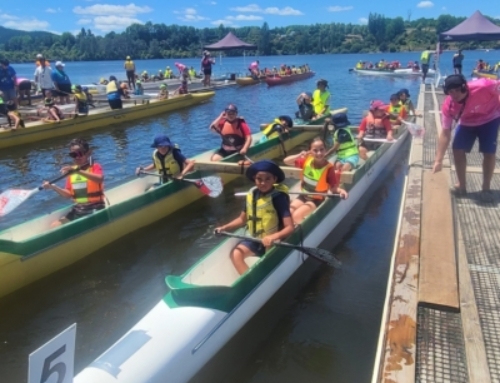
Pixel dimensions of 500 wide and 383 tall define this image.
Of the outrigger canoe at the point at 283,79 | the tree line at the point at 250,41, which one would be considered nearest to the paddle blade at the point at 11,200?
the outrigger canoe at the point at 283,79

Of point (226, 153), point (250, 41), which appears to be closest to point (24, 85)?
point (226, 153)

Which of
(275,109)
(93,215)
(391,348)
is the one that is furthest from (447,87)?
(275,109)

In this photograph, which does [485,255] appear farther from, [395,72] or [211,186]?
[395,72]

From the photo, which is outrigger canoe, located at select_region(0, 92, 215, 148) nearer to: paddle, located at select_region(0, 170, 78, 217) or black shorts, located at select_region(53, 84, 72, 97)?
black shorts, located at select_region(53, 84, 72, 97)

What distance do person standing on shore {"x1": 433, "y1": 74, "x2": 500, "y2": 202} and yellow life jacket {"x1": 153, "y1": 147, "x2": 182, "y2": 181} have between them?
4356mm

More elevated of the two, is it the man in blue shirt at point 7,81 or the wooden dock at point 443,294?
the man in blue shirt at point 7,81

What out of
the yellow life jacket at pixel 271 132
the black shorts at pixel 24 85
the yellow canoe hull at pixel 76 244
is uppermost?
the black shorts at pixel 24 85

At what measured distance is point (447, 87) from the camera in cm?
532

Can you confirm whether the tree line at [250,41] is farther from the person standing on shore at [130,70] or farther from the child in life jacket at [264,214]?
the child in life jacket at [264,214]

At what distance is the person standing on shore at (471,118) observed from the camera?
213 inches

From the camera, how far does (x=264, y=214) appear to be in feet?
16.7

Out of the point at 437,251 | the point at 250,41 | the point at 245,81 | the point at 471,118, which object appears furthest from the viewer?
the point at 250,41

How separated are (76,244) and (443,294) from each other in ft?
15.8

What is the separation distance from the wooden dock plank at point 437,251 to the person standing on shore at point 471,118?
488 mm
